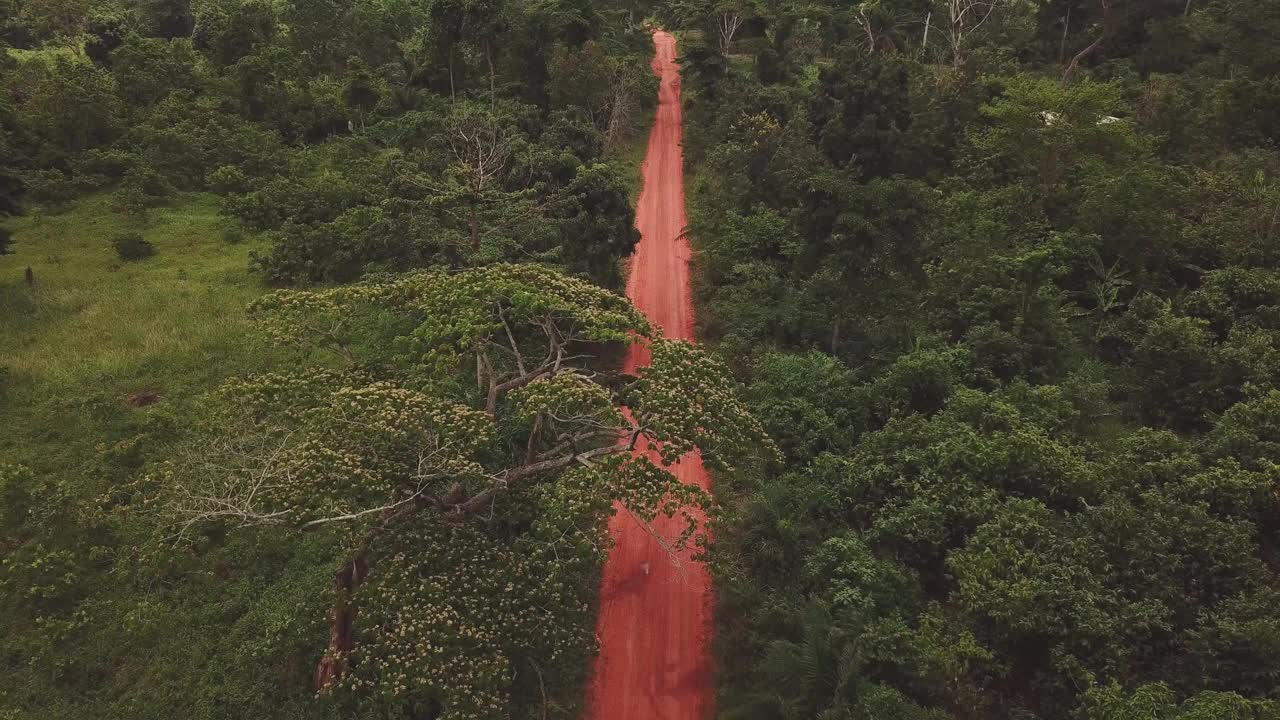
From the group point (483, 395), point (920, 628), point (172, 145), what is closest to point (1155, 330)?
point (920, 628)

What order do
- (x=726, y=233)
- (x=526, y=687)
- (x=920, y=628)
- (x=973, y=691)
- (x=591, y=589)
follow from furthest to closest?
(x=726, y=233) → (x=591, y=589) → (x=526, y=687) → (x=920, y=628) → (x=973, y=691)

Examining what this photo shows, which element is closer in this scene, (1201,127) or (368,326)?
(368,326)

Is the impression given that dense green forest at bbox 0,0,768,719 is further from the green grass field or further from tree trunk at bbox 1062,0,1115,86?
tree trunk at bbox 1062,0,1115,86

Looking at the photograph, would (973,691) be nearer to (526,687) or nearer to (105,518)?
(526,687)

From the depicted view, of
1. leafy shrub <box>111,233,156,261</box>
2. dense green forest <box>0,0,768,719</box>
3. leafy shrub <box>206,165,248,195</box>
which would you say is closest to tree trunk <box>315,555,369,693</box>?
dense green forest <box>0,0,768,719</box>


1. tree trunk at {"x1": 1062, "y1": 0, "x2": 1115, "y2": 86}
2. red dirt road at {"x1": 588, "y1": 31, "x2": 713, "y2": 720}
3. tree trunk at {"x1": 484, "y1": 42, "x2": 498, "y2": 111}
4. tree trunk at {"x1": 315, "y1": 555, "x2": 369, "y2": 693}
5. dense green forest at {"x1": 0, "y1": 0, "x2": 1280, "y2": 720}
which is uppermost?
tree trunk at {"x1": 1062, "y1": 0, "x2": 1115, "y2": 86}

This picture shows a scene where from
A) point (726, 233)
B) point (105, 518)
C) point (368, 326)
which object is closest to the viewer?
point (105, 518)
